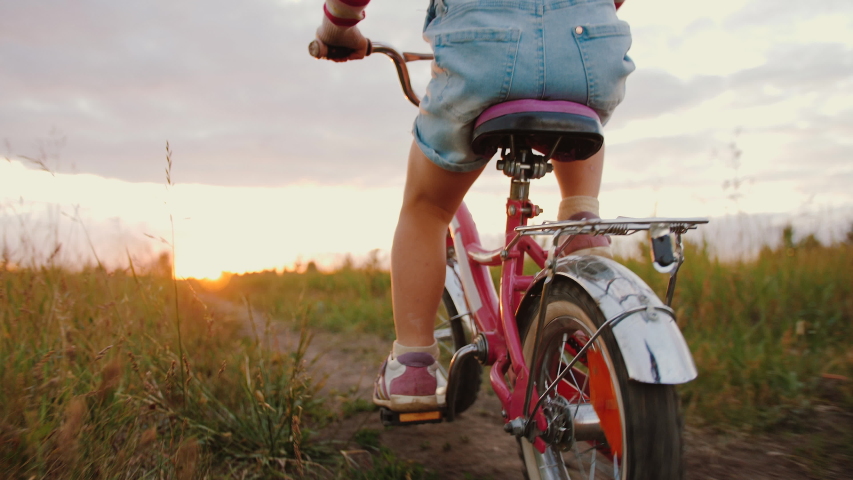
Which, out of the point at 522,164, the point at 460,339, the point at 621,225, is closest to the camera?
the point at 621,225

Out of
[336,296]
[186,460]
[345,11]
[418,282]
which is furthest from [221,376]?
[336,296]

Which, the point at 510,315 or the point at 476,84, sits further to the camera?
the point at 510,315

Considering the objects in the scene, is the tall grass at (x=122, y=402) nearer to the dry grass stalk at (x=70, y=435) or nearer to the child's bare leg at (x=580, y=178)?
the dry grass stalk at (x=70, y=435)

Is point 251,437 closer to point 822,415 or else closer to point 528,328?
point 528,328

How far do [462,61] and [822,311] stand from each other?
2261 mm

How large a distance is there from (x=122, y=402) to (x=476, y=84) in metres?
1.35

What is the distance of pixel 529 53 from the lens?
4.04 feet

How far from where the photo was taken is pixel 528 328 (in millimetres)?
1439

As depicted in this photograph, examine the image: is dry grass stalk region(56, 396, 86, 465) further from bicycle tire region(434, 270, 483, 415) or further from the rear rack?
the rear rack

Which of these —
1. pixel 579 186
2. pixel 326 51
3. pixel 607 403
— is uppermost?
pixel 326 51

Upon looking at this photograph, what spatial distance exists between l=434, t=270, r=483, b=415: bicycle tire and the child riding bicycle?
0.36 meters

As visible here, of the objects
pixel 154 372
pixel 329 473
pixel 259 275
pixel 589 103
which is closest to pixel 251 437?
pixel 329 473

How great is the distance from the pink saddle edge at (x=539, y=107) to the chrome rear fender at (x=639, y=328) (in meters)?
0.32

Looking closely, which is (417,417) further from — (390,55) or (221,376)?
(390,55)
